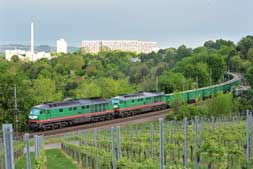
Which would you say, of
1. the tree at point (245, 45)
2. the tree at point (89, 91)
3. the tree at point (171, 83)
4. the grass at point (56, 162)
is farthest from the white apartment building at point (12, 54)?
the grass at point (56, 162)

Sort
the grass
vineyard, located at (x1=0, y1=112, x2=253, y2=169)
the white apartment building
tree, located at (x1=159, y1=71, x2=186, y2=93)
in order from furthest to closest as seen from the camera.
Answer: the white apartment building → tree, located at (x1=159, y1=71, x2=186, y2=93) → the grass → vineyard, located at (x1=0, y1=112, x2=253, y2=169)

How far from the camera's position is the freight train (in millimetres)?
29172

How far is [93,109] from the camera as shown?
110ft

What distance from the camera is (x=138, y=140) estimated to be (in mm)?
17672

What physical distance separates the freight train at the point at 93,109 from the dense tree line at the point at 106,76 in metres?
3.01

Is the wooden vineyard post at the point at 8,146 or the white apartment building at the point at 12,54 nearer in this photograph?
the wooden vineyard post at the point at 8,146

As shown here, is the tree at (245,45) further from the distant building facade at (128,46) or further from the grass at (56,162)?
the distant building facade at (128,46)

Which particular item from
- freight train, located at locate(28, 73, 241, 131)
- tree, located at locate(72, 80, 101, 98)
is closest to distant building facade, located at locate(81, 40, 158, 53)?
tree, located at locate(72, 80, 101, 98)

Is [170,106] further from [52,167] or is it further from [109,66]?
[109,66]

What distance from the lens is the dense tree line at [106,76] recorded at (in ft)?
107

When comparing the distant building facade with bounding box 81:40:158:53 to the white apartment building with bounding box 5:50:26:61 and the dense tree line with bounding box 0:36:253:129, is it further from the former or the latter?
the dense tree line with bounding box 0:36:253:129

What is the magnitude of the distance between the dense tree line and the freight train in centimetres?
301

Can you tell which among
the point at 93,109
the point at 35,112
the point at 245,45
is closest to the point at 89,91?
the point at 93,109

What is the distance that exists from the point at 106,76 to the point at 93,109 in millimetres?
37785
